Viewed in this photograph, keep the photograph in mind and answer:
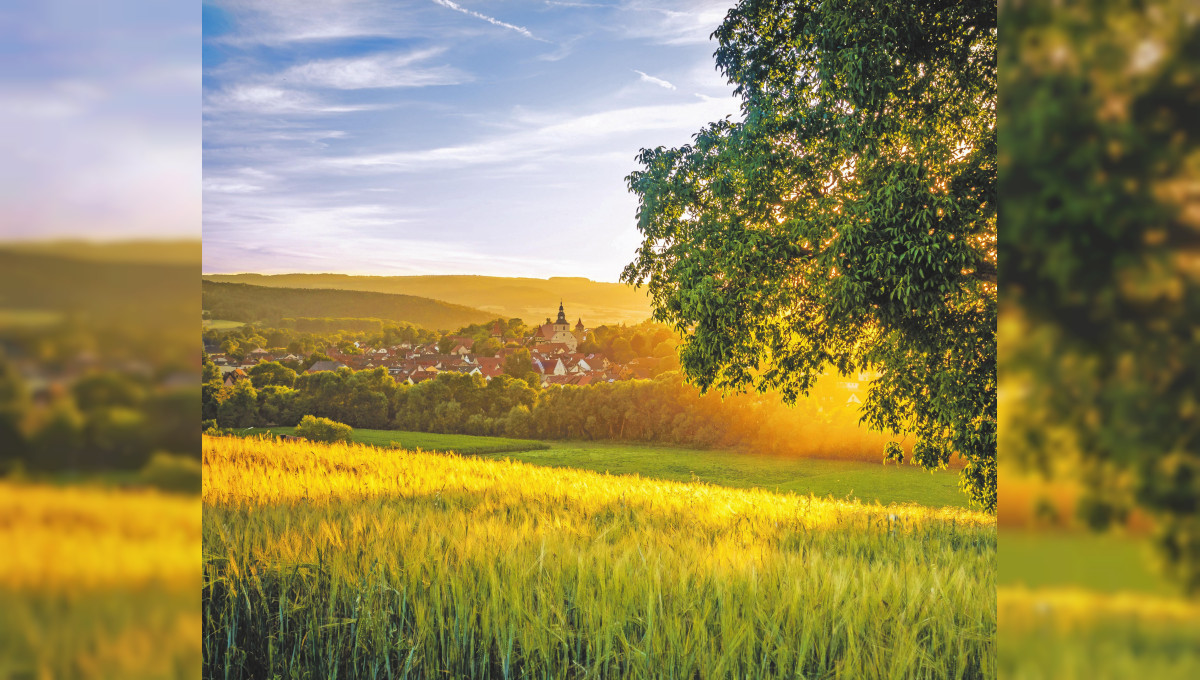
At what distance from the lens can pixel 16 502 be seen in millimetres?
1084

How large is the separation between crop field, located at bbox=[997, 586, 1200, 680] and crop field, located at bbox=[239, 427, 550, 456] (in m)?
29.8

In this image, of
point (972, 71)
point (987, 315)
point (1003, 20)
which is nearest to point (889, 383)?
point (987, 315)

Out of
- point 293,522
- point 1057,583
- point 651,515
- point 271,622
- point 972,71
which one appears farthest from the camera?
point 972,71

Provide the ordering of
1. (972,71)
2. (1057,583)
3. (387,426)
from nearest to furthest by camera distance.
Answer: (1057,583), (972,71), (387,426)

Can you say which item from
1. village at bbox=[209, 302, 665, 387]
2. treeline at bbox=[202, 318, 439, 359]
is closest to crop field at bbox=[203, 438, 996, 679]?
village at bbox=[209, 302, 665, 387]

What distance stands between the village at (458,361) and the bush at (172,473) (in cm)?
3448

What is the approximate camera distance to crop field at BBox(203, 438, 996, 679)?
325 cm

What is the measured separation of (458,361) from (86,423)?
1476 inches

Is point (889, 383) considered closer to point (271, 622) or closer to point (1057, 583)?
point (271, 622)

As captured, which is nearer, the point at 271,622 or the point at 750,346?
the point at 271,622

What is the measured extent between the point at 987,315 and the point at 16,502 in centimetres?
768

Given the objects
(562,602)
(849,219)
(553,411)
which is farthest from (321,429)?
(562,602)

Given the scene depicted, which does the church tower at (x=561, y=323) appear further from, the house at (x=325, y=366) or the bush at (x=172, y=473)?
the bush at (x=172, y=473)

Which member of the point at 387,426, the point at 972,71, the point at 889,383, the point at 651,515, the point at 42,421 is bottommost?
the point at 387,426
